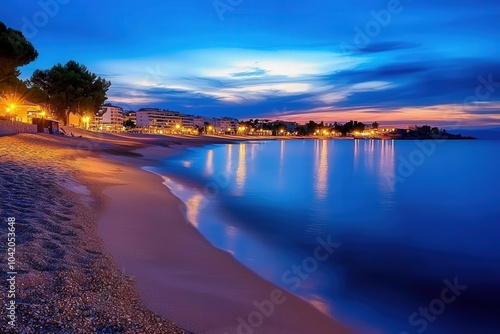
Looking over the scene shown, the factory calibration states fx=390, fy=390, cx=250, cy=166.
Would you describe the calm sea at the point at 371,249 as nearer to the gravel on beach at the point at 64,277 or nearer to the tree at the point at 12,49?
the gravel on beach at the point at 64,277

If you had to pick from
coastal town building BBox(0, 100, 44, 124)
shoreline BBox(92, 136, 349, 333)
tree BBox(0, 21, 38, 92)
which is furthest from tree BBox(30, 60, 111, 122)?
shoreline BBox(92, 136, 349, 333)

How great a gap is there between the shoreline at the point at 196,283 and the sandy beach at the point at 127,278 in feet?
0.06

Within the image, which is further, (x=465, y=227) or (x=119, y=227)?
(x=465, y=227)

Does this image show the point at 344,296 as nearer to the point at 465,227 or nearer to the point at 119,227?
the point at 119,227

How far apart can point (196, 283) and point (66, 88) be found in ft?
204

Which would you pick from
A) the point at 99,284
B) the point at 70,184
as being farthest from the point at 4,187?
the point at 99,284

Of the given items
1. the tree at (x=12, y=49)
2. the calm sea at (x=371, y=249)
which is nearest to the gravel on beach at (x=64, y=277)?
the calm sea at (x=371, y=249)

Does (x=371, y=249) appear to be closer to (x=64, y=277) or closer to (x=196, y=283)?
(x=196, y=283)

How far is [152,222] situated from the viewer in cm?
1016

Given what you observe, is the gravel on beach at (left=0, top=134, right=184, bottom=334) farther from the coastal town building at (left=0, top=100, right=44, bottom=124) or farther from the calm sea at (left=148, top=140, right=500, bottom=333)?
the coastal town building at (left=0, top=100, right=44, bottom=124)

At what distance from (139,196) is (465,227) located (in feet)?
38.9

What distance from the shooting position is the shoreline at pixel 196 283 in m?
5.16

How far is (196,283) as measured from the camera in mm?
6348

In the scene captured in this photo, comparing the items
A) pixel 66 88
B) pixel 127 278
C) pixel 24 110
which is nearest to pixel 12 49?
pixel 127 278
